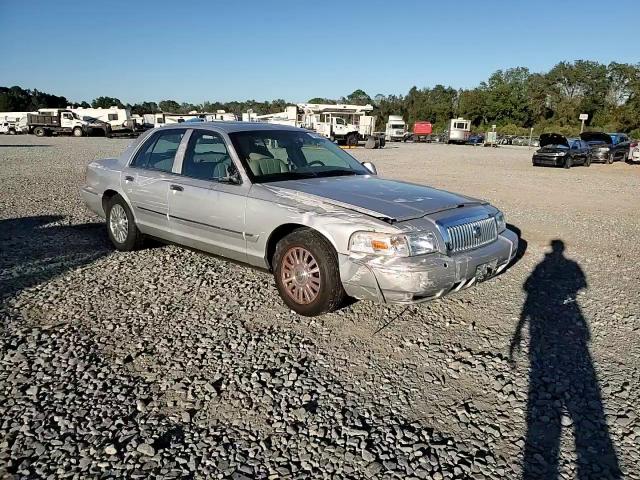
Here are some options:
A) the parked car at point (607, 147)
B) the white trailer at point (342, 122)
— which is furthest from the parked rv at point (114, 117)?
the parked car at point (607, 147)

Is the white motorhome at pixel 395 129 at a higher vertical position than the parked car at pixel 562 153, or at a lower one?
higher

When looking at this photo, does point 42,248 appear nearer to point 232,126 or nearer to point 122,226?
point 122,226

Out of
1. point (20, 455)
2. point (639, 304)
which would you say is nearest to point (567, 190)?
point (639, 304)

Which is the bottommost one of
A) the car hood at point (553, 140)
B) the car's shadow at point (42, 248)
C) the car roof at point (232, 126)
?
the car's shadow at point (42, 248)

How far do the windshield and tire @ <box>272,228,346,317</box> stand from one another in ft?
2.71

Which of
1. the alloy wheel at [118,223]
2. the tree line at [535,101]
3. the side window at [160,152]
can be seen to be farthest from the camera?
the tree line at [535,101]

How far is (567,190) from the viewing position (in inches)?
545

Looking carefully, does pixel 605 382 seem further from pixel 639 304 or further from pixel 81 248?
pixel 81 248

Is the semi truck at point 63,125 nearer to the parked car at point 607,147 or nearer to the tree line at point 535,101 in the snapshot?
the tree line at point 535,101

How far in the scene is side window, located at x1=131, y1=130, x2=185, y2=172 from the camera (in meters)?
5.25

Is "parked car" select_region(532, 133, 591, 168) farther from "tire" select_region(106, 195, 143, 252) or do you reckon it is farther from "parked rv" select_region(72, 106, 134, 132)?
"parked rv" select_region(72, 106, 134, 132)

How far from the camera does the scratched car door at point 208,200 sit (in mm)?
4445

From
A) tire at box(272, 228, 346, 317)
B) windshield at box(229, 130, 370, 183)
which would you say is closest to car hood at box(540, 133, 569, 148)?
windshield at box(229, 130, 370, 183)

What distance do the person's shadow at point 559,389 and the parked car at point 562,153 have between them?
20569 mm
